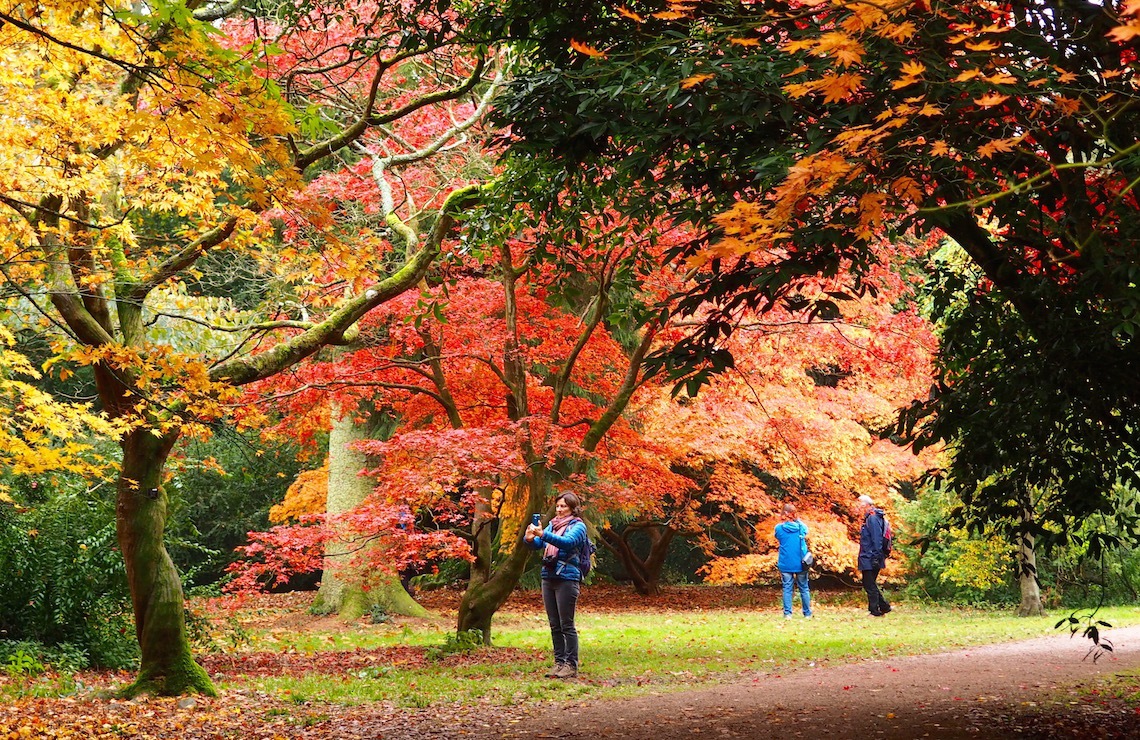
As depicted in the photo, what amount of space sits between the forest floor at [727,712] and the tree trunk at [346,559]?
19.0 feet

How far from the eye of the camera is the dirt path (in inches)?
214

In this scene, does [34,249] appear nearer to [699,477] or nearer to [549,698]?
[549,698]

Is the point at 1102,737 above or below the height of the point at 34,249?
below

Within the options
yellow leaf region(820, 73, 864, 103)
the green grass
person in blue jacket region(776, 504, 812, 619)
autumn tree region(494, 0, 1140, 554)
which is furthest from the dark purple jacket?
yellow leaf region(820, 73, 864, 103)

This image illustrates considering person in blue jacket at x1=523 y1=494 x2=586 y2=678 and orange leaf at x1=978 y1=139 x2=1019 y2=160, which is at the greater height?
orange leaf at x1=978 y1=139 x2=1019 y2=160

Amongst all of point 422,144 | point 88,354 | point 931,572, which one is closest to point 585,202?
point 88,354

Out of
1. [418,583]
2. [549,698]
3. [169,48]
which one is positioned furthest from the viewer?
[418,583]

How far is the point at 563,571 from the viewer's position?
25.0ft

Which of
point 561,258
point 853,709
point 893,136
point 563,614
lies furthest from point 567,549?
point 893,136

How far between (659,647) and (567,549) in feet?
12.6

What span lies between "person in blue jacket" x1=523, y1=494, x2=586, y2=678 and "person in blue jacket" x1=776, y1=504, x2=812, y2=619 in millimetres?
7799

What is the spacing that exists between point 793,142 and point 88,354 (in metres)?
4.75

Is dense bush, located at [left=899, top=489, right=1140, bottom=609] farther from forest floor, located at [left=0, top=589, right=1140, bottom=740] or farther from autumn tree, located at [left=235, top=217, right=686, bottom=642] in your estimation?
forest floor, located at [left=0, top=589, right=1140, bottom=740]

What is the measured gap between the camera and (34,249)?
7.04 m
